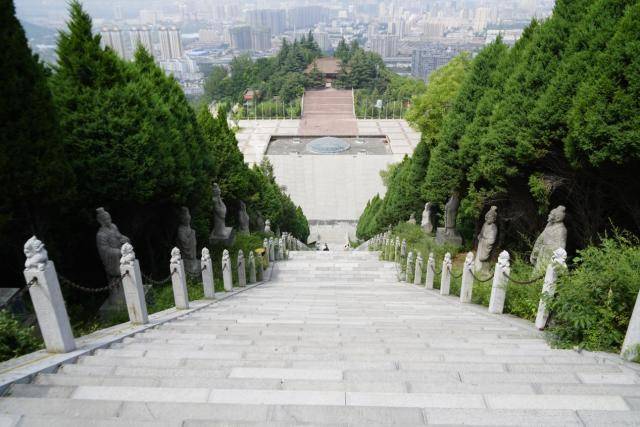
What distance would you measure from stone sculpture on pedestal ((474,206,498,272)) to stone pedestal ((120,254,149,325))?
7.62 meters

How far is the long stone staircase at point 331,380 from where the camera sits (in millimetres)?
3172

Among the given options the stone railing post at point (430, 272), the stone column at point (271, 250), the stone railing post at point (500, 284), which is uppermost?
the stone railing post at point (500, 284)

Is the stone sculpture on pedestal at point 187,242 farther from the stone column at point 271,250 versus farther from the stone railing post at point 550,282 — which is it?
the stone railing post at point 550,282

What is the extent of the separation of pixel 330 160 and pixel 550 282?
121 ft

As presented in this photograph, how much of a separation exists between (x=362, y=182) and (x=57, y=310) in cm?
3388

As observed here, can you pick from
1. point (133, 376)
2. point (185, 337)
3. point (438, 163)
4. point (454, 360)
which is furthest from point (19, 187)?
point (438, 163)

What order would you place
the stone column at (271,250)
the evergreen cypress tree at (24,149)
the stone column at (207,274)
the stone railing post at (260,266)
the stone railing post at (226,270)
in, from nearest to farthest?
the evergreen cypress tree at (24,149), the stone column at (207,274), the stone railing post at (226,270), the stone railing post at (260,266), the stone column at (271,250)

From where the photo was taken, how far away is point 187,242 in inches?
406

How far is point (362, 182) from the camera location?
123ft

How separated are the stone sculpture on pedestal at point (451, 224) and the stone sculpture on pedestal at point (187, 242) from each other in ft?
25.1

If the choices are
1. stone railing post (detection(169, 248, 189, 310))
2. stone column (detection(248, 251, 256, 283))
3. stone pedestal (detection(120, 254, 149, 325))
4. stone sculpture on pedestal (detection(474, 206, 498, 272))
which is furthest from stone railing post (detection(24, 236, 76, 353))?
stone sculpture on pedestal (detection(474, 206, 498, 272))

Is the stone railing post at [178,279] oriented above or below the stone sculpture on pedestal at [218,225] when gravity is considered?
above

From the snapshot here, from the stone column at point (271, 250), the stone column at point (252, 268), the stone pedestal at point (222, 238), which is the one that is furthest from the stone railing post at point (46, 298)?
the stone column at point (271, 250)

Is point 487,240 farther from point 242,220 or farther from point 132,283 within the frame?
point 242,220
